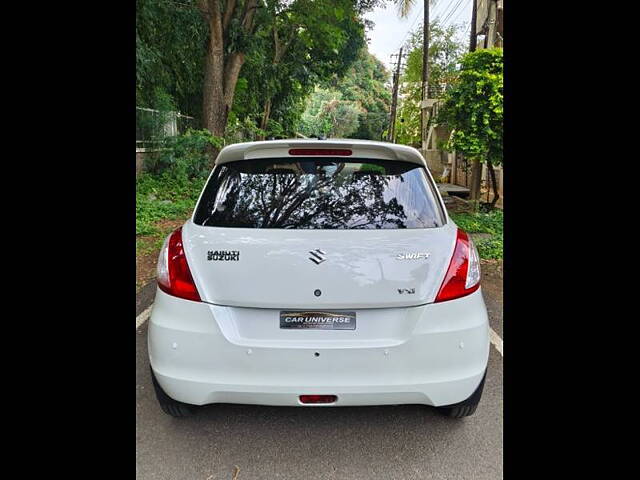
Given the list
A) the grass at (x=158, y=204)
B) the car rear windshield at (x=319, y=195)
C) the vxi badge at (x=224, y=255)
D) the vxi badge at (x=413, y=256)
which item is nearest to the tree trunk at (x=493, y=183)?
the grass at (x=158, y=204)

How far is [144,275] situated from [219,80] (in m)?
9.64

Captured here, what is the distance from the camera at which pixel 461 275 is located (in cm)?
235

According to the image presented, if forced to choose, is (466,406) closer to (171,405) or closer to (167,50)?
(171,405)

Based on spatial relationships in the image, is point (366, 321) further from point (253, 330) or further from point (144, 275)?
point (144, 275)

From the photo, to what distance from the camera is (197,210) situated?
267cm

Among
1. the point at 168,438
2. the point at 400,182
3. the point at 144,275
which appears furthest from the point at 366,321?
the point at 144,275

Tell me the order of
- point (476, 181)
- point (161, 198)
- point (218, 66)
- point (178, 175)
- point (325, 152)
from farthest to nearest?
point (218, 66) < point (178, 175) < point (161, 198) < point (476, 181) < point (325, 152)

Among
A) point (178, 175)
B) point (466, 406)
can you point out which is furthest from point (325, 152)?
point (178, 175)

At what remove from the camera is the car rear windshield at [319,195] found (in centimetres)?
251

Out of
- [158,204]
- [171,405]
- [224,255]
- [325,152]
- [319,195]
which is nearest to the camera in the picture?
[224,255]

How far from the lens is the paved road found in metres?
2.34

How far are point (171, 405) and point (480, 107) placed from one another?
7.74m

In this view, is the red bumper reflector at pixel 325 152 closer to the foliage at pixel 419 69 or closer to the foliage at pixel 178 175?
the foliage at pixel 178 175
